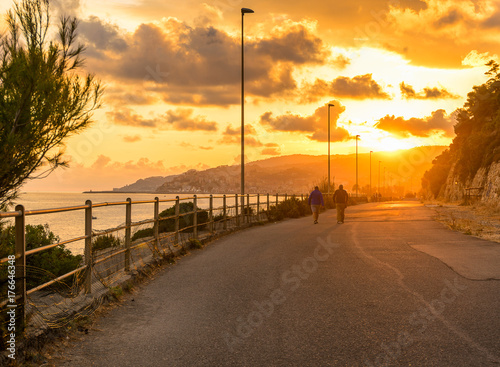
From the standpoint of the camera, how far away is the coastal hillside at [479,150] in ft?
143

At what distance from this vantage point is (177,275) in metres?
9.78

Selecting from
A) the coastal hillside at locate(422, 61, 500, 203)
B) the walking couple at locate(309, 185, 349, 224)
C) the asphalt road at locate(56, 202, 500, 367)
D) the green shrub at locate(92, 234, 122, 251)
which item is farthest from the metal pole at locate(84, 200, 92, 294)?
the coastal hillside at locate(422, 61, 500, 203)

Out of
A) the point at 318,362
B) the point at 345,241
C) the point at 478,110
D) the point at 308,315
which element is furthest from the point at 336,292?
the point at 478,110

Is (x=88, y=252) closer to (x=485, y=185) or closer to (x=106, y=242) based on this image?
(x=106, y=242)

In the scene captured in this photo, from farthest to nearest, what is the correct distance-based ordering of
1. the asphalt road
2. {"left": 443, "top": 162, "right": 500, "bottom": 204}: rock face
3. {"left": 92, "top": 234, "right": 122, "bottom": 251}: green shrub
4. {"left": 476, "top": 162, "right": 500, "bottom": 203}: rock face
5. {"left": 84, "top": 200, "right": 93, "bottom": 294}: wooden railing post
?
{"left": 443, "top": 162, "right": 500, "bottom": 204}: rock face < {"left": 476, "top": 162, "right": 500, "bottom": 203}: rock face < {"left": 92, "top": 234, "right": 122, "bottom": 251}: green shrub < {"left": 84, "top": 200, "right": 93, "bottom": 294}: wooden railing post < the asphalt road

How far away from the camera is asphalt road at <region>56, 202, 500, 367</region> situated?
493cm

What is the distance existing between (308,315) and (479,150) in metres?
52.6

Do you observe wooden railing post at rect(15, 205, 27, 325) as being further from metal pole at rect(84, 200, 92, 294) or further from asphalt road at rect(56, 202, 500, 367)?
metal pole at rect(84, 200, 92, 294)

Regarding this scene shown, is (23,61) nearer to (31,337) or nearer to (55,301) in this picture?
(55,301)

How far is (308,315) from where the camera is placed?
21.2 feet

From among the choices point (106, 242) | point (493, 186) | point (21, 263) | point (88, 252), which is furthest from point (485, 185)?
point (21, 263)

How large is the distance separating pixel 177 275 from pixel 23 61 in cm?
502

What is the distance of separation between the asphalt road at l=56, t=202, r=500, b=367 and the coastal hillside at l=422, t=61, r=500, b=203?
3048 cm

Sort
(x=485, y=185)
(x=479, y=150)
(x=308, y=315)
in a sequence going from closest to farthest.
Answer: (x=308, y=315) < (x=485, y=185) < (x=479, y=150)
